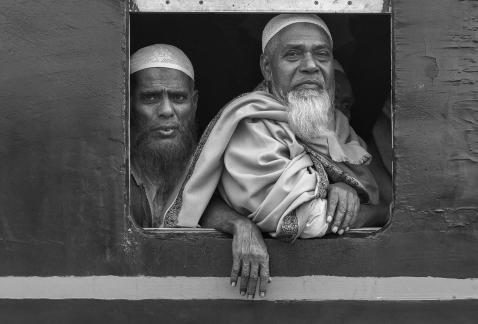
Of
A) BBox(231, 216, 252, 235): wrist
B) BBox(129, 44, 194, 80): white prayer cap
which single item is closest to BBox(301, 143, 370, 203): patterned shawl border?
BBox(231, 216, 252, 235): wrist

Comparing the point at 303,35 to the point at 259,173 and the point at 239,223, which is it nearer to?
the point at 259,173

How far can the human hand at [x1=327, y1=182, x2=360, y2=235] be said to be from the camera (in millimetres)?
4598

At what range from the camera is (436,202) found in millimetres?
4602

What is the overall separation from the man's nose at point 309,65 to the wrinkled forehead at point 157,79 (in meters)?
0.63

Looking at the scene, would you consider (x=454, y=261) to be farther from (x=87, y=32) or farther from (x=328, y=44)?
(x=87, y=32)

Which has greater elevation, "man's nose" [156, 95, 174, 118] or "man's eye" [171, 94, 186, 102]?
"man's eye" [171, 94, 186, 102]

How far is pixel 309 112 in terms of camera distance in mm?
4836

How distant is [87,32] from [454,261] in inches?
66.5

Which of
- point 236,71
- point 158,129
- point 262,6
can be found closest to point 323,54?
point 262,6

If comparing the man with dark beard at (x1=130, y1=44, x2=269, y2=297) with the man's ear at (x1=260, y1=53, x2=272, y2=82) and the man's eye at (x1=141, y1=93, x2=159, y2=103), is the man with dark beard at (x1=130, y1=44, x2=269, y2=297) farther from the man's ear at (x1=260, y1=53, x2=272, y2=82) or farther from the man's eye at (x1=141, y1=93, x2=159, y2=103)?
the man's ear at (x1=260, y1=53, x2=272, y2=82)

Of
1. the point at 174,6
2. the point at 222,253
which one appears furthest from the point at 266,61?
the point at 222,253

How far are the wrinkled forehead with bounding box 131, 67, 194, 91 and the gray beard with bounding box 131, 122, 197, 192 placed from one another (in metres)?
0.20

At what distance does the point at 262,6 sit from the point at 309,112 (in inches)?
19.1

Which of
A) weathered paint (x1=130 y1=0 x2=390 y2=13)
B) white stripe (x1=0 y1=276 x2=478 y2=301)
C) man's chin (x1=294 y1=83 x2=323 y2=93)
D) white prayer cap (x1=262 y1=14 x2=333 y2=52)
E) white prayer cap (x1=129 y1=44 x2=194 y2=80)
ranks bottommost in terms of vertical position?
white stripe (x1=0 y1=276 x2=478 y2=301)
